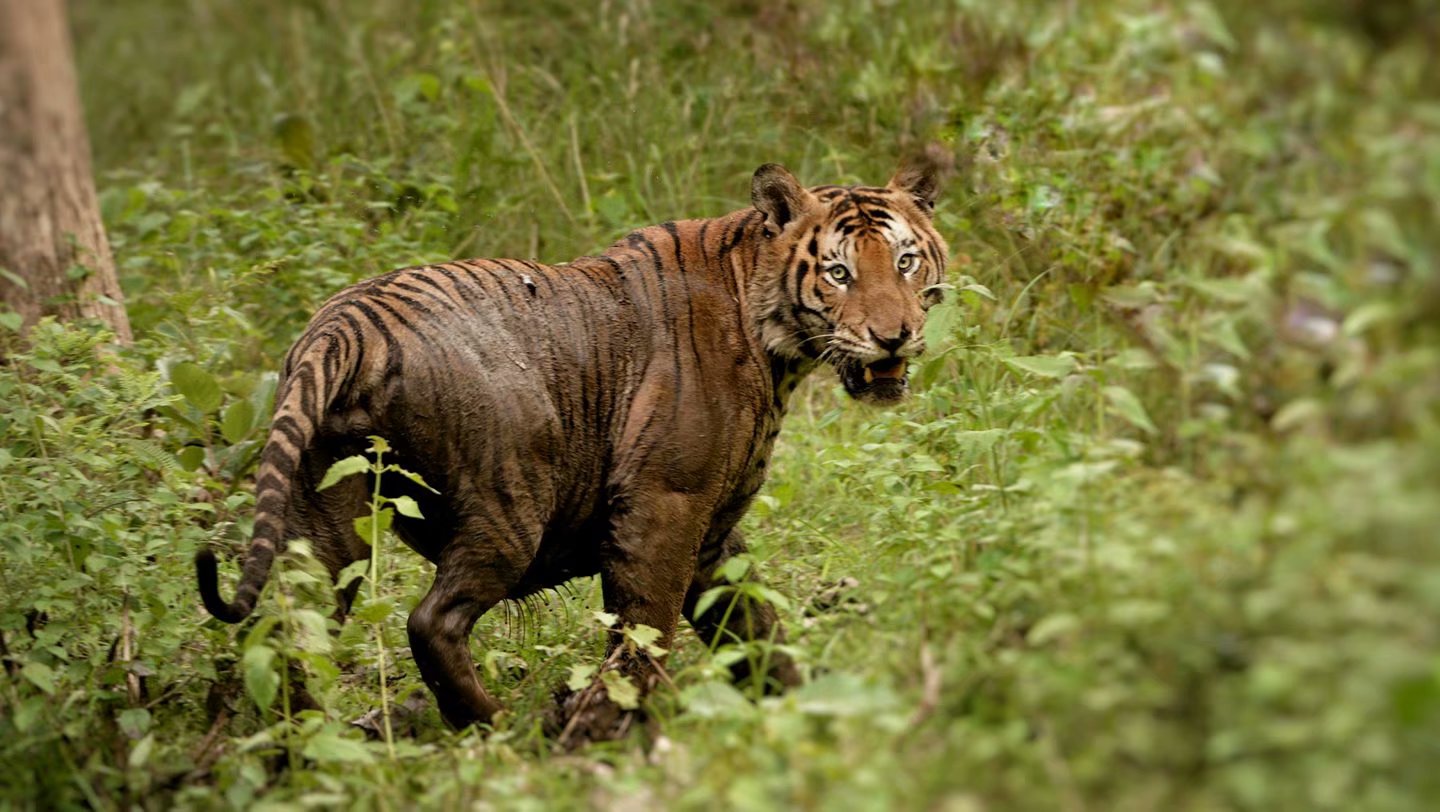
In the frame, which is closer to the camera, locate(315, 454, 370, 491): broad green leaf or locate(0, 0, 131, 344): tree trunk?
locate(315, 454, 370, 491): broad green leaf

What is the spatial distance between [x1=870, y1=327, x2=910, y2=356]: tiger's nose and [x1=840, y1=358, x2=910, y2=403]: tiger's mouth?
10 centimetres

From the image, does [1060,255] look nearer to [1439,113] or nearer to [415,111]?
[1439,113]

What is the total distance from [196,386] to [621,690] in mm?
2061

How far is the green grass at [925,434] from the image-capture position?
121 inches

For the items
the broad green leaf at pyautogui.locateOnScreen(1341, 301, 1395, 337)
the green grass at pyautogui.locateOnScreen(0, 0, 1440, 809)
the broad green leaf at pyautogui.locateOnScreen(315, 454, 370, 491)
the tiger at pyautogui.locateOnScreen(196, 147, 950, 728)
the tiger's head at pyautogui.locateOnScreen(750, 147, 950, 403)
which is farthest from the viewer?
the tiger's head at pyautogui.locateOnScreen(750, 147, 950, 403)

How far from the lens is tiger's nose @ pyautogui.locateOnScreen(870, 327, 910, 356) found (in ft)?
15.5

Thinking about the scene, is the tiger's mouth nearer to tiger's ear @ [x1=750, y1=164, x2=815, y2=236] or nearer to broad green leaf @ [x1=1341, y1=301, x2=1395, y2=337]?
tiger's ear @ [x1=750, y1=164, x2=815, y2=236]

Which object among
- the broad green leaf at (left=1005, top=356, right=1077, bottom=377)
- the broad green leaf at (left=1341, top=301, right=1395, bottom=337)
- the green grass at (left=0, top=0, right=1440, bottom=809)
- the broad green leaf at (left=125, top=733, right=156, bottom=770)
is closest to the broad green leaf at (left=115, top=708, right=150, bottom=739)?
the green grass at (left=0, top=0, right=1440, bottom=809)

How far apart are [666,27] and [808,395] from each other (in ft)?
8.14

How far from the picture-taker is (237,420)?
544 centimetres

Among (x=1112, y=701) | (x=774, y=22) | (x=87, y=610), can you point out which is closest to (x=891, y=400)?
(x=1112, y=701)

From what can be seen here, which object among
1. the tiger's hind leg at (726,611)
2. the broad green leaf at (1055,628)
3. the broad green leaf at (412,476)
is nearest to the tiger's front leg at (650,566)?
the tiger's hind leg at (726,611)

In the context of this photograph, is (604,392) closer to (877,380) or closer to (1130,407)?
(877,380)

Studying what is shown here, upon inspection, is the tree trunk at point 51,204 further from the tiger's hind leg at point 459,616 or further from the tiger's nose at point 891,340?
the tiger's nose at point 891,340
